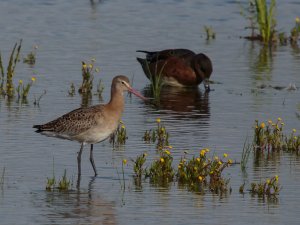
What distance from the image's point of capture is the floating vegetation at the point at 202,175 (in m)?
12.9

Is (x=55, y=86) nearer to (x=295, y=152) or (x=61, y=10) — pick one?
(x=295, y=152)

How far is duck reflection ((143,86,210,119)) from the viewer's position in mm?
18328

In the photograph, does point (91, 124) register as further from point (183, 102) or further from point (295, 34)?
point (295, 34)

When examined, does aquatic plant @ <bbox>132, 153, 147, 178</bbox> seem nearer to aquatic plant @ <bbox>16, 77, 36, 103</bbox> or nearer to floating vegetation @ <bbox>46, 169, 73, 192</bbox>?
floating vegetation @ <bbox>46, 169, 73, 192</bbox>

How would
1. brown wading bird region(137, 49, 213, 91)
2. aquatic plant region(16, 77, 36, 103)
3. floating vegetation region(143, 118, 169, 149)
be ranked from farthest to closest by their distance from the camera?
brown wading bird region(137, 49, 213, 91)
aquatic plant region(16, 77, 36, 103)
floating vegetation region(143, 118, 169, 149)

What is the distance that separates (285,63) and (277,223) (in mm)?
12180

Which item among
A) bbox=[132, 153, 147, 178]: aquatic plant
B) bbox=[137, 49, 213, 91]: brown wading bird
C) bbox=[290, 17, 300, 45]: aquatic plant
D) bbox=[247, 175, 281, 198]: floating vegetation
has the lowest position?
bbox=[247, 175, 281, 198]: floating vegetation

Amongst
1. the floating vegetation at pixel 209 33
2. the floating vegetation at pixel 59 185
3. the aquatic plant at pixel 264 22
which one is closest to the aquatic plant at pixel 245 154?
the floating vegetation at pixel 59 185

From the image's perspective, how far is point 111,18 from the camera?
96.4 ft

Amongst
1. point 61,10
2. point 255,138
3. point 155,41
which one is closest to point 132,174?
point 255,138

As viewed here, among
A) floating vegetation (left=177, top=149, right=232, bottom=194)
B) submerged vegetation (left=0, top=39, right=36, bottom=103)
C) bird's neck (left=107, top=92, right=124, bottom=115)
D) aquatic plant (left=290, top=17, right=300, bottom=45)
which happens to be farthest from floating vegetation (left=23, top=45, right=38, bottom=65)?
floating vegetation (left=177, top=149, right=232, bottom=194)

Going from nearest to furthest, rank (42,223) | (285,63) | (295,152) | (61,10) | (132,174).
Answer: (42,223) → (132,174) → (295,152) → (285,63) → (61,10)

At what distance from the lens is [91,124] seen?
13.8 metres

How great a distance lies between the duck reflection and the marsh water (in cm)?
3
